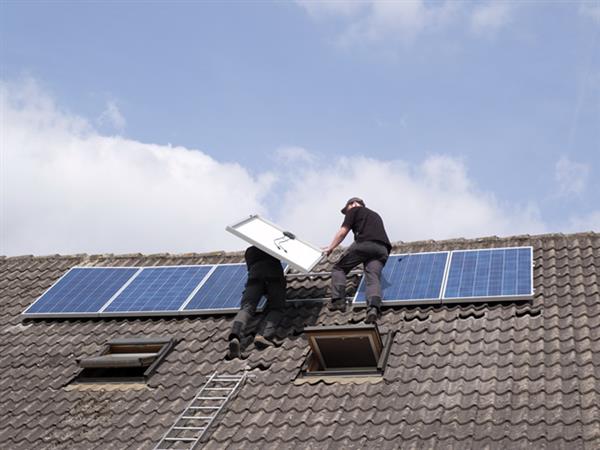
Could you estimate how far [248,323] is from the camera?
11359 mm

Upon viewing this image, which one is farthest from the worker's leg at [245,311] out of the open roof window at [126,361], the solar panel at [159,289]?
the solar panel at [159,289]

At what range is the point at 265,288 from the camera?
38.9 ft

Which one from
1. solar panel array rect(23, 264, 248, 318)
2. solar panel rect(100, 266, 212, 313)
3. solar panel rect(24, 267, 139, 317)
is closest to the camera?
solar panel array rect(23, 264, 248, 318)

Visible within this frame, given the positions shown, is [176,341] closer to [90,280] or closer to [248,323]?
[248,323]

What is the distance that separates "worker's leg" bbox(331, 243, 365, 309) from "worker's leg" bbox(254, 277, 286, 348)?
703 millimetres

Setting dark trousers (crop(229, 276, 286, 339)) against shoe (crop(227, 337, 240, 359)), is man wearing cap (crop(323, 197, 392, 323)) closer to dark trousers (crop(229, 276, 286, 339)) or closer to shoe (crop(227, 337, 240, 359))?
dark trousers (crop(229, 276, 286, 339))

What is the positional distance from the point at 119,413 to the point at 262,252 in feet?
10.4

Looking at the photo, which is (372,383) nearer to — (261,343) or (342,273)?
(261,343)

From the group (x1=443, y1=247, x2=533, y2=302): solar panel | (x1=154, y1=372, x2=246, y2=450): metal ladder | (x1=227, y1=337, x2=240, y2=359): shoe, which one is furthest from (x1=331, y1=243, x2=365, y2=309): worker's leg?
(x1=154, y1=372, x2=246, y2=450): metal ladder

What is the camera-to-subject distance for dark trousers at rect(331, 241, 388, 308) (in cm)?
1166

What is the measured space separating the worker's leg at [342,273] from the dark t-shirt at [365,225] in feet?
0.79

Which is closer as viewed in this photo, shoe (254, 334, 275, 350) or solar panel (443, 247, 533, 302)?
shoe (254, 334, 275, 350)

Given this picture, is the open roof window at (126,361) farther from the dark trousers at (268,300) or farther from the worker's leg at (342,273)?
the worker's leg at (342,273)

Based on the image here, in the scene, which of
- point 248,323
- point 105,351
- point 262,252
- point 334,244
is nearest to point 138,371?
point 105,351
